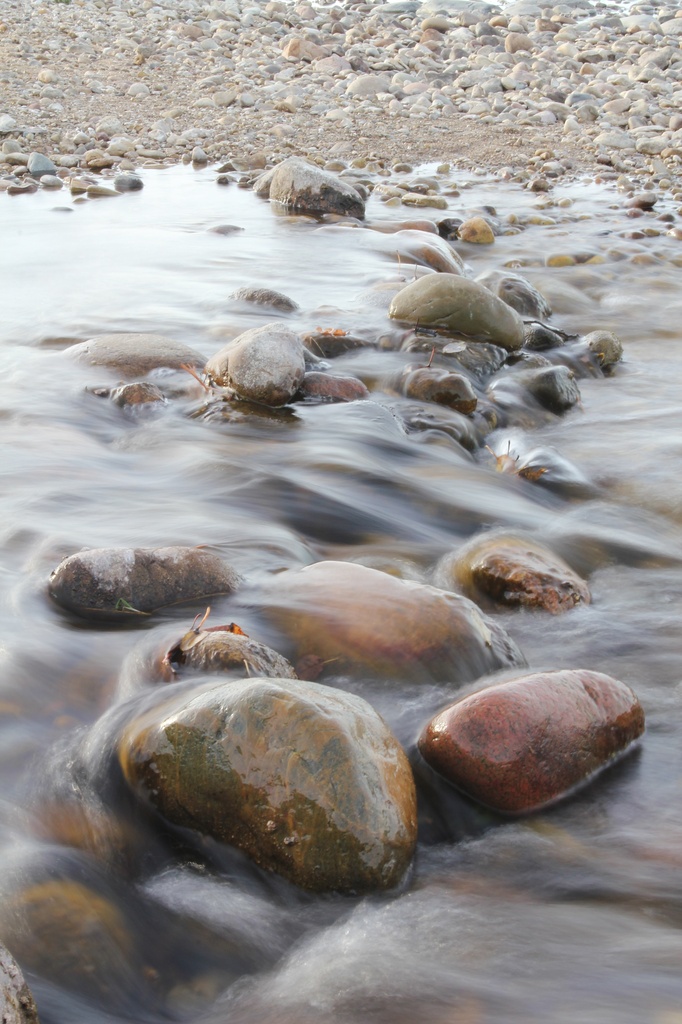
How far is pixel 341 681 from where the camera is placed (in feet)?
9.30

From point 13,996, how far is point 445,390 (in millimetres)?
4325

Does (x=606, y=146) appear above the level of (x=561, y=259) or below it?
above

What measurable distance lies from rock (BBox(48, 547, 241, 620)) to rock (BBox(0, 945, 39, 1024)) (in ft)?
5.10

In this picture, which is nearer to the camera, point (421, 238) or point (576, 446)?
point (576, 446)

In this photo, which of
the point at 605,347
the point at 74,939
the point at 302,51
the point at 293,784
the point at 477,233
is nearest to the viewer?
the point at 74,939

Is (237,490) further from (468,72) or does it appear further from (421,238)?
(468,72)

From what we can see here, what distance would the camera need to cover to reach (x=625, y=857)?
236cm

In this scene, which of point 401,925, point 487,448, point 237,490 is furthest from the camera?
point 487,448

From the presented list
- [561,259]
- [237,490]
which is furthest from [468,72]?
[237,490]

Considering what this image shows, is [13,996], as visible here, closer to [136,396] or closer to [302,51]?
[136,396]

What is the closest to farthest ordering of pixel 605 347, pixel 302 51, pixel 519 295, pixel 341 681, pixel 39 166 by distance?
pixel 341 681 < pixel 605 347 < pixel 519 295 < pixel 39 166 < pixel 302 51

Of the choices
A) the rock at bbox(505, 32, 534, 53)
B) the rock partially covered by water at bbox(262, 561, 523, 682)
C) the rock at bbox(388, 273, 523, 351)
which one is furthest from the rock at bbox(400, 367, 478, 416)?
the rock at bbox(505, 32, 534, 53)

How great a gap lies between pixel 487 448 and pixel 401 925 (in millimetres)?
3364

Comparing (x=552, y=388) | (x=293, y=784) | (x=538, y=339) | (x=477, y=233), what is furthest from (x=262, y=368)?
(x=477, y=233)
